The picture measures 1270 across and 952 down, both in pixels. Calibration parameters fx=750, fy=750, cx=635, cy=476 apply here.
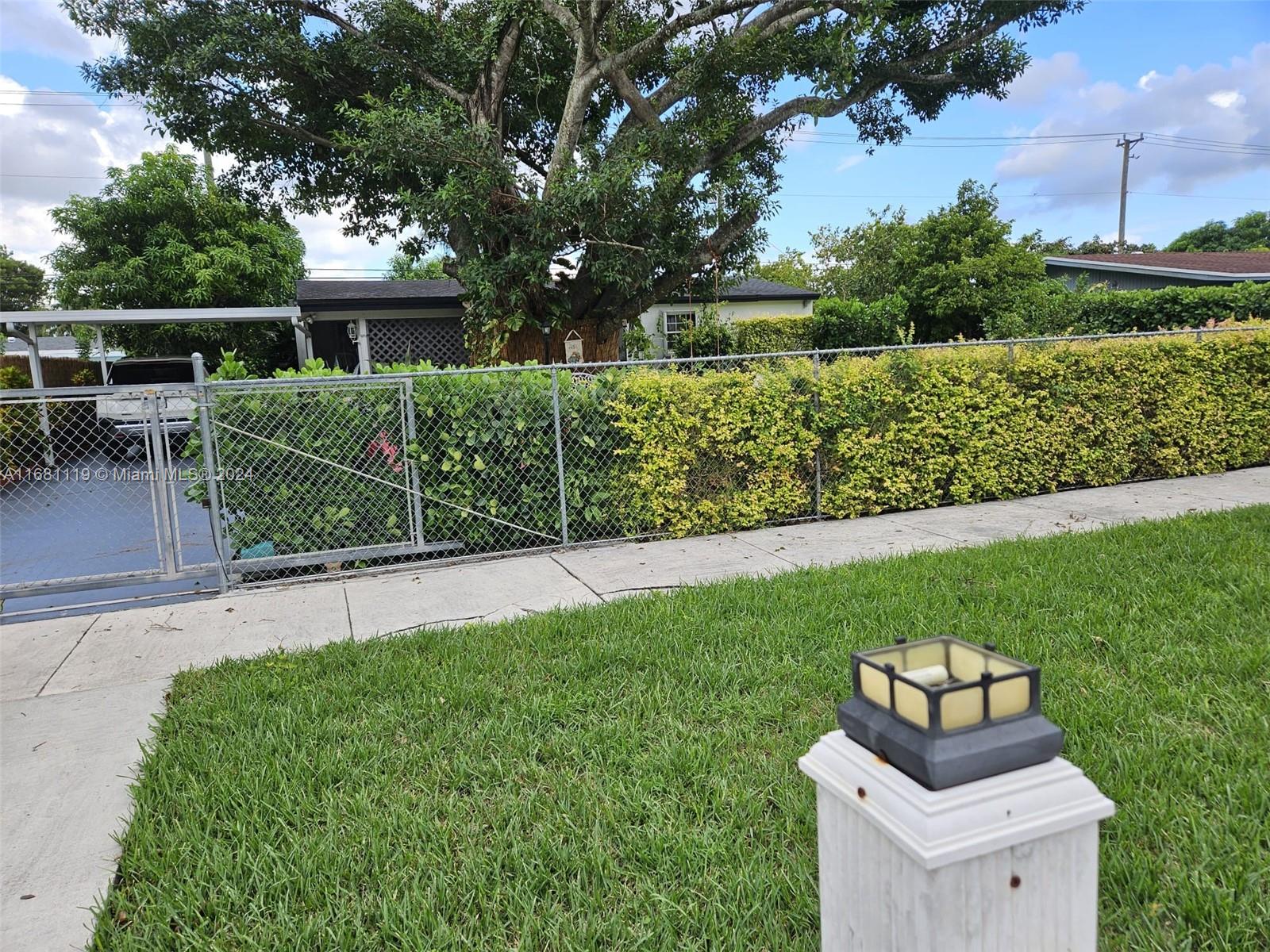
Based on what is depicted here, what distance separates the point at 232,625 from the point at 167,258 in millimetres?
19412

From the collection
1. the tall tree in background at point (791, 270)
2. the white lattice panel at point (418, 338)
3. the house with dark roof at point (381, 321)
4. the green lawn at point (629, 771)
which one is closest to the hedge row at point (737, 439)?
the green lawn at point (629, 771)

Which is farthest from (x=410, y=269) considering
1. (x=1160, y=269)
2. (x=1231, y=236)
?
(x=1231, y=236)

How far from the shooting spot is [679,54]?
11.0m

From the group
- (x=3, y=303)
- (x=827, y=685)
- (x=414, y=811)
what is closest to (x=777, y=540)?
(x=827, y=685)

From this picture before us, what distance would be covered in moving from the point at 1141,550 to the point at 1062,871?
4.69 metres

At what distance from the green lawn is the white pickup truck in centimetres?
234

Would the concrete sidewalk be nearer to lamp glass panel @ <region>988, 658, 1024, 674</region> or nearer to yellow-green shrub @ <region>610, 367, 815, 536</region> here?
yellow-green shrub @ <region>610, 367, 815, 536</region>

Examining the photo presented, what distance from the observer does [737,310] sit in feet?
75.1

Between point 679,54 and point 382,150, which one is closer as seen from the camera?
point 382,150

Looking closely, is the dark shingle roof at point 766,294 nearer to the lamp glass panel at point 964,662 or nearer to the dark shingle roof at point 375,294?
the dark shingle roof at point 375,294

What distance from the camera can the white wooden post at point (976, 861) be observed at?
1114 millimetres

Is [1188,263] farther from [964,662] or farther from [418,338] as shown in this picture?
[964,662]

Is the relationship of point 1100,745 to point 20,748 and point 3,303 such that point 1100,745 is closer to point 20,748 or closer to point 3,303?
point 20,748

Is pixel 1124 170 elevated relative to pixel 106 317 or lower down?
elevated
